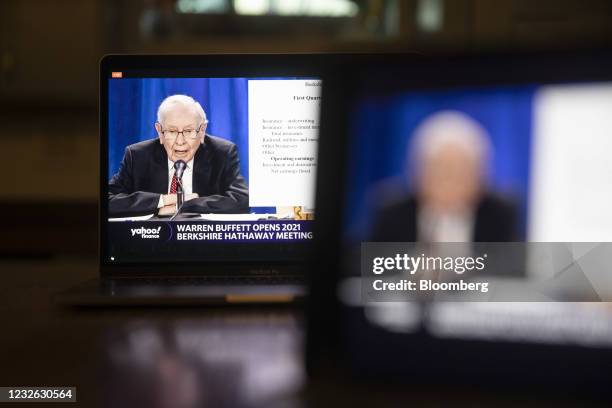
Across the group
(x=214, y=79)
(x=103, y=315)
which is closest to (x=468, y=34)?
(x=214, y=79)

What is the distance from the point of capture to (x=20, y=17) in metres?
2.26

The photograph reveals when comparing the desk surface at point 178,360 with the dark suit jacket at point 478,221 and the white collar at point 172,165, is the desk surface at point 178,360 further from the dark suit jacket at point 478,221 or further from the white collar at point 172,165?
the white collar at point 172,165

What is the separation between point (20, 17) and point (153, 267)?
195 centimetres

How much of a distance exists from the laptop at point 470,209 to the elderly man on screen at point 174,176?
1.36ft

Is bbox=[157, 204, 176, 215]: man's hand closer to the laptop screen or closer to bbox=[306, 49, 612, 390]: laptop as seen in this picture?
the laptop screen

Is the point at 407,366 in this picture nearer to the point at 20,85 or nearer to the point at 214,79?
the point at 214,79

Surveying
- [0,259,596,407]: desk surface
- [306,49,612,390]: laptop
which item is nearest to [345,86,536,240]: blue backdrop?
[306,49,612,390]: laptop

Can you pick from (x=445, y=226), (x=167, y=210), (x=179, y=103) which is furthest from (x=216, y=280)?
(x=445, y=226)

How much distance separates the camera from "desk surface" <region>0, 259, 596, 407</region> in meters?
0.39

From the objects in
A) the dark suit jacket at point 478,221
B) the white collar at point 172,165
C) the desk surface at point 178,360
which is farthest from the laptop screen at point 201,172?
the dark suit jacket at point 478,221

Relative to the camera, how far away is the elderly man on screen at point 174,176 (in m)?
0.78

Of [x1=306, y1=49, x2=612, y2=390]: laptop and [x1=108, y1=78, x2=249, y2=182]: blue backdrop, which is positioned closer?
[x1=306, y1=49, x2=612, y2=390]: laptop

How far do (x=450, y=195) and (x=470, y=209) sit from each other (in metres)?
0.02

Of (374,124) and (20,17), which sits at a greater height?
(20,17)
